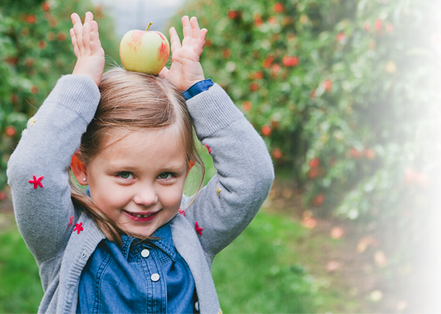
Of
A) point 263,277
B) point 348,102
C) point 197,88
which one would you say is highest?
point 197,88

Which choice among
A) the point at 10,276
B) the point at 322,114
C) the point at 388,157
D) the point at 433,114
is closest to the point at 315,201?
the point at 322,114

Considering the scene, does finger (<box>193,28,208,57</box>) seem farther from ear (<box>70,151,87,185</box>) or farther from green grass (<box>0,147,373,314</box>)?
green grass (<box>0,147,373,314</box>)

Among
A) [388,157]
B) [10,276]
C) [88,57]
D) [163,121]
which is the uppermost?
[88,57]

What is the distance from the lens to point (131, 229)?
101 cm

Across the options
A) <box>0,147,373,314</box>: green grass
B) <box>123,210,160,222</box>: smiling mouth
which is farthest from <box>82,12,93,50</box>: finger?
<box>0,147,373,314</box>: green grass

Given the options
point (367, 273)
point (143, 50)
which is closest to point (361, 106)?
point (367, 273)

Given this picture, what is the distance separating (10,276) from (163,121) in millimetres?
1962

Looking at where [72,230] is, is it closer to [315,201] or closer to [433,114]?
[433,114]

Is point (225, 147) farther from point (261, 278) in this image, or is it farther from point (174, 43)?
point (261, 278)

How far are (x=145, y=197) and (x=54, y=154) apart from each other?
219 millimetres

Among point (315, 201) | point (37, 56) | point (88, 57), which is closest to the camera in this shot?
point (88, 57)

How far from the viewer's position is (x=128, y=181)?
965mm

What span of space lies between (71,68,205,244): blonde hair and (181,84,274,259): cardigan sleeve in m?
0.06

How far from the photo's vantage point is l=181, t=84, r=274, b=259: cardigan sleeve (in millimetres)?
1043
